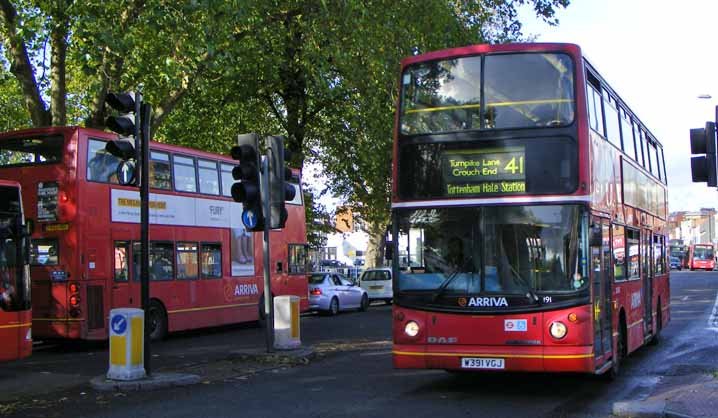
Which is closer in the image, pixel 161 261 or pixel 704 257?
pixel 161 261

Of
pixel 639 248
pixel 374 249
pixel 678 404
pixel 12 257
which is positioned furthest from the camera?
pixel 374 249

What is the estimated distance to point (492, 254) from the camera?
32.6ft

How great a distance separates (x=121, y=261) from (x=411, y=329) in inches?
373

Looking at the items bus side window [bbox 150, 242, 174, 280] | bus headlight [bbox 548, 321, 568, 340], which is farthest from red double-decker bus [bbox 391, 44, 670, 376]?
bus side window [bbox 150, 242, 174, 280]

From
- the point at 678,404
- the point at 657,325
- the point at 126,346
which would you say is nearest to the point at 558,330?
the point at 678,404

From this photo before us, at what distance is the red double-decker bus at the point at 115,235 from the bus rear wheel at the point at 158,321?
22 mm

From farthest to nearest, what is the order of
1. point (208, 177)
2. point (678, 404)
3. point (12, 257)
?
Answer: 1. point (208, 177)
2. point (12, 257)
3. point (678, 404)

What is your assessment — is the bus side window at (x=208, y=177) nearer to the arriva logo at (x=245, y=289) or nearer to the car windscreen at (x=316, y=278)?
the arriva logo at (x=245, y=289)

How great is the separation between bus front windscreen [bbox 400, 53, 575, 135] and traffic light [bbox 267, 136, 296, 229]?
13.7 ft

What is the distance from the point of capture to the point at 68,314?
653 inches

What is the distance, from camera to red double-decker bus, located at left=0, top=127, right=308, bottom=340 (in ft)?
54.6

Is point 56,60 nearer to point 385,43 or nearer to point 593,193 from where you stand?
point 385,43

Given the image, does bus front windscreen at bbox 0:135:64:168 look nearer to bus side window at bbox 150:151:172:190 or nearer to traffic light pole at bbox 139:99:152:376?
bus side window at bbox 150:151:172:190

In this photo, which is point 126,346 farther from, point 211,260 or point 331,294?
point 331,294
